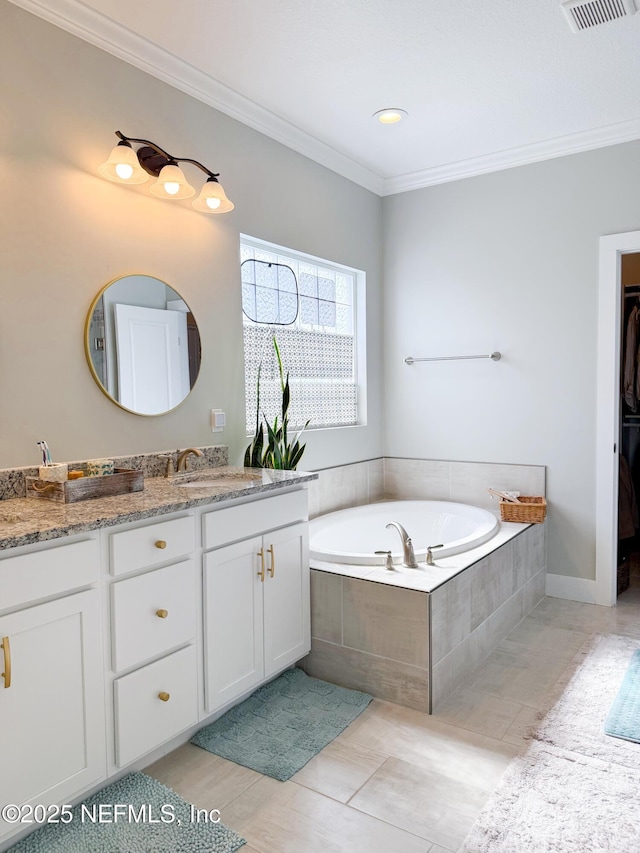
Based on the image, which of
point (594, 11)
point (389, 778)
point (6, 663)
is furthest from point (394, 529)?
point (594, 11)

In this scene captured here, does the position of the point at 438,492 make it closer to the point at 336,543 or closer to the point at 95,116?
the point at 336,543

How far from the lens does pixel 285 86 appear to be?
276 centimetres

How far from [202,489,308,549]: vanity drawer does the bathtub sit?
23.4 inches

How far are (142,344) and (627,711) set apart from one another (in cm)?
235

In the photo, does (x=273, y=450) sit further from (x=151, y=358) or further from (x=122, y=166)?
(x=122, y=166)

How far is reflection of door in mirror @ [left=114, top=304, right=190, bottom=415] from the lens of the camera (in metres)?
2.41

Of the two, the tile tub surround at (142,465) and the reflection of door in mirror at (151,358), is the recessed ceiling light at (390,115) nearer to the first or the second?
the reflection of door in mirror at (151,358)

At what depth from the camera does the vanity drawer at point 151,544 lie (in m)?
1.79

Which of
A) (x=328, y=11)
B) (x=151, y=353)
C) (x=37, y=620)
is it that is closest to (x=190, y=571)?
(x=37, y=620)

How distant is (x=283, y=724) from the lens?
2.25 meters

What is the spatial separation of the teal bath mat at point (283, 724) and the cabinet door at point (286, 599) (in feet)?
0.39

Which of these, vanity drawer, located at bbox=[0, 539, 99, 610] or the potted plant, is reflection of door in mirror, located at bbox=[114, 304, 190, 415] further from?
vanity drawer, located at bbox=[0, 539, 99, 610]

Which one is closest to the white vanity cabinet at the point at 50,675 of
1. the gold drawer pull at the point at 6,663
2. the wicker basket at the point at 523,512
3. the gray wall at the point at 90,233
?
the gold drawer pull at the point at 6,663

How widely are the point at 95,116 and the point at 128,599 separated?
1.75 meters
